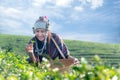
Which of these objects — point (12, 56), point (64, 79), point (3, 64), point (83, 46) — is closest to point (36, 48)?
point (12, 56)

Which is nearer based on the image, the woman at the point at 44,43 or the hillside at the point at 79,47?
the woman at the point at 44,43

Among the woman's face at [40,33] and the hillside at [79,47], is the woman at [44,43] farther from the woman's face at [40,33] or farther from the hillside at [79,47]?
the hillside at [79,47]

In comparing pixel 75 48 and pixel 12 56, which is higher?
pixel 12 56

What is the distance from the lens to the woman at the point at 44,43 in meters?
9.50

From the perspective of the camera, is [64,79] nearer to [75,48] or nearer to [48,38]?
[48,38]

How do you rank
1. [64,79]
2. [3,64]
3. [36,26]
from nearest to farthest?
1. [64,79]
2. [3,64]
3. [36,26]

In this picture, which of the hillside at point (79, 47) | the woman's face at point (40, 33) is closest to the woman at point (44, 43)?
the woman's face at point (40, 33)

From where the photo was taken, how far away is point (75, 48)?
66562 millimetres

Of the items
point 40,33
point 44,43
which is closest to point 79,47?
point 44,43

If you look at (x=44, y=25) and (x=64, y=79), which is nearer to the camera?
(x=64, y=79)

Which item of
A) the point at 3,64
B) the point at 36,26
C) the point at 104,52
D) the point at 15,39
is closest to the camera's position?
the point at 3,64

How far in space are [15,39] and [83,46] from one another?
1041 cm

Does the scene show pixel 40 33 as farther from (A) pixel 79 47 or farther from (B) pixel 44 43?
(A) pixel 79 47

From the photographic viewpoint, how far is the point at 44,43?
10.0 meters
